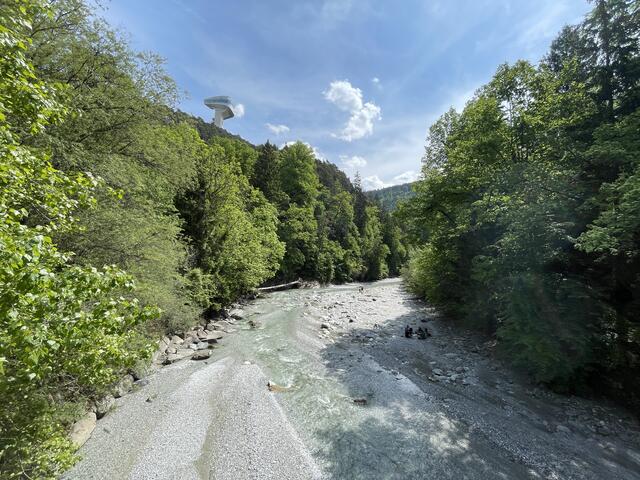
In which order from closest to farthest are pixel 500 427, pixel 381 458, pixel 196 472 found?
1. pixel 196 472
2. pixel 381 458
3. pixel 500 427

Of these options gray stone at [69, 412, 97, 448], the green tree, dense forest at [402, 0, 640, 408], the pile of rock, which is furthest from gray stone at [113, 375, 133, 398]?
dense forest at [402, 0, 640, 408]

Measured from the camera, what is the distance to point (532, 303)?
7953 millimetres

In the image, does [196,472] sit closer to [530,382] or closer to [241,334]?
[241,334]

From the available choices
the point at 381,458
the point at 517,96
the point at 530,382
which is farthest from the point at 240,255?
the point at 517,96

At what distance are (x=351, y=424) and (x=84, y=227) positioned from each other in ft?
21.0

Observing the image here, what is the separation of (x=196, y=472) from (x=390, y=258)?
59466 mm

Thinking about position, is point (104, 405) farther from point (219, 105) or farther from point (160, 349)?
point (219, 105)

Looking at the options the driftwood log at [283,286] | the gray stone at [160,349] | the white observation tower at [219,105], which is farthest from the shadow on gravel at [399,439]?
the white observation tower at [219,105]

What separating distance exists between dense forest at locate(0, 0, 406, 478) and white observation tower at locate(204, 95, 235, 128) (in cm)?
6592

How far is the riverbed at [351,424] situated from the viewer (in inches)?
203

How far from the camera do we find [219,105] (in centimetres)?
7469

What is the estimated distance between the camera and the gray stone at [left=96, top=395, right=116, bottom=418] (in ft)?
20.5

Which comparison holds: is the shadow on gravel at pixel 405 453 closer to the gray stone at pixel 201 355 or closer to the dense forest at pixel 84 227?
the dense forest at pixel 84 227

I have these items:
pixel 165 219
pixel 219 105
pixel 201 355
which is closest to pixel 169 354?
pixel 201 355
